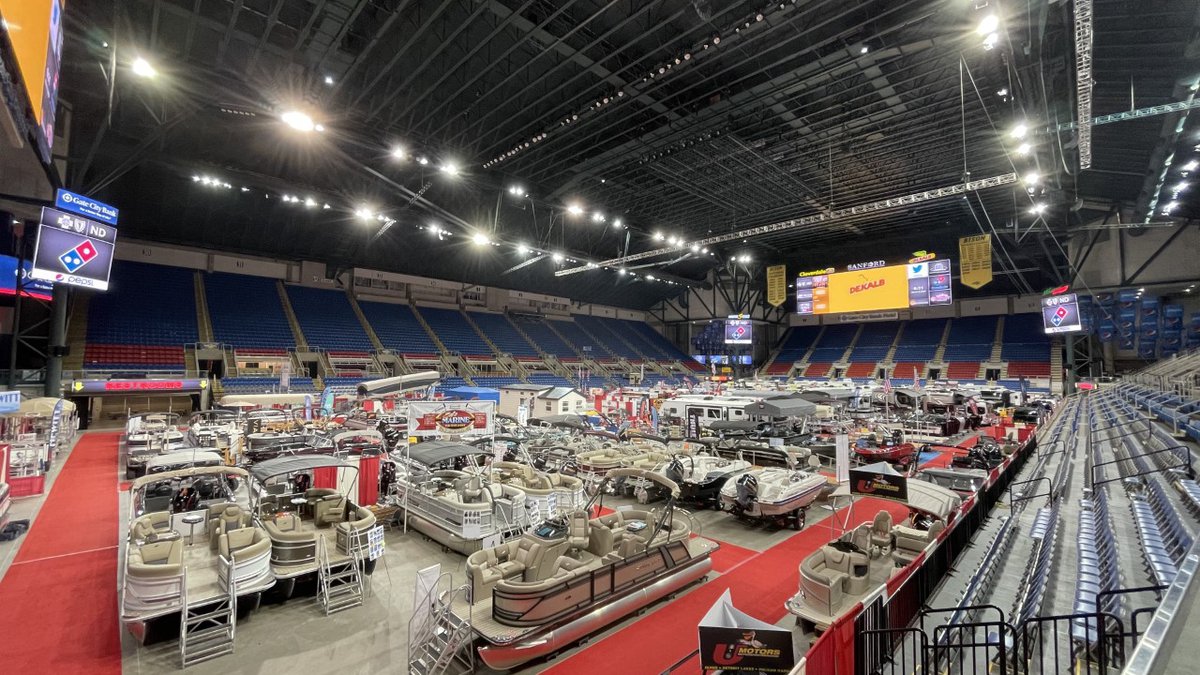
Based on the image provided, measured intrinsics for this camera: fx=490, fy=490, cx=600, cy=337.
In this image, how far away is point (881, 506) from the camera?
39.2ft

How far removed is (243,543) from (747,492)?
861 cm

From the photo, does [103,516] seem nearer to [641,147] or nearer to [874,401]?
[641,147]

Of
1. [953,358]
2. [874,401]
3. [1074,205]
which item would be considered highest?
[1074,205]

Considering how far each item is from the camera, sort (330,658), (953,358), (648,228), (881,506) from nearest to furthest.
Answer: (330,658) → (881,506) → (648,228) → (953,358)

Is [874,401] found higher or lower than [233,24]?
lower

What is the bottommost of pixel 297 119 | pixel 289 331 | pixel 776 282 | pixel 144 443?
pixel 144 443

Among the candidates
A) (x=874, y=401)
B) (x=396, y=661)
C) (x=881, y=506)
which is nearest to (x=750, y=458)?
(x=881, y=506)

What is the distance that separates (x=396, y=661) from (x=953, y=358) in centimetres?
4747

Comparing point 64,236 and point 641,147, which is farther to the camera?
point 641,147

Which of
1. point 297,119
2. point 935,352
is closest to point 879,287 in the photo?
point 935,352

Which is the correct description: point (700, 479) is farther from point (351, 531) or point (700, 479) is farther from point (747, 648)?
point (747, 648)

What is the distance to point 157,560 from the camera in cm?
636

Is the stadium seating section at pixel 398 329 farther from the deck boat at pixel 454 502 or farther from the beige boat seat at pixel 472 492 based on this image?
the beige boat seat at pixel 472 492

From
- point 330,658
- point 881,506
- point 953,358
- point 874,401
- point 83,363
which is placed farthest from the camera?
point 953,358
